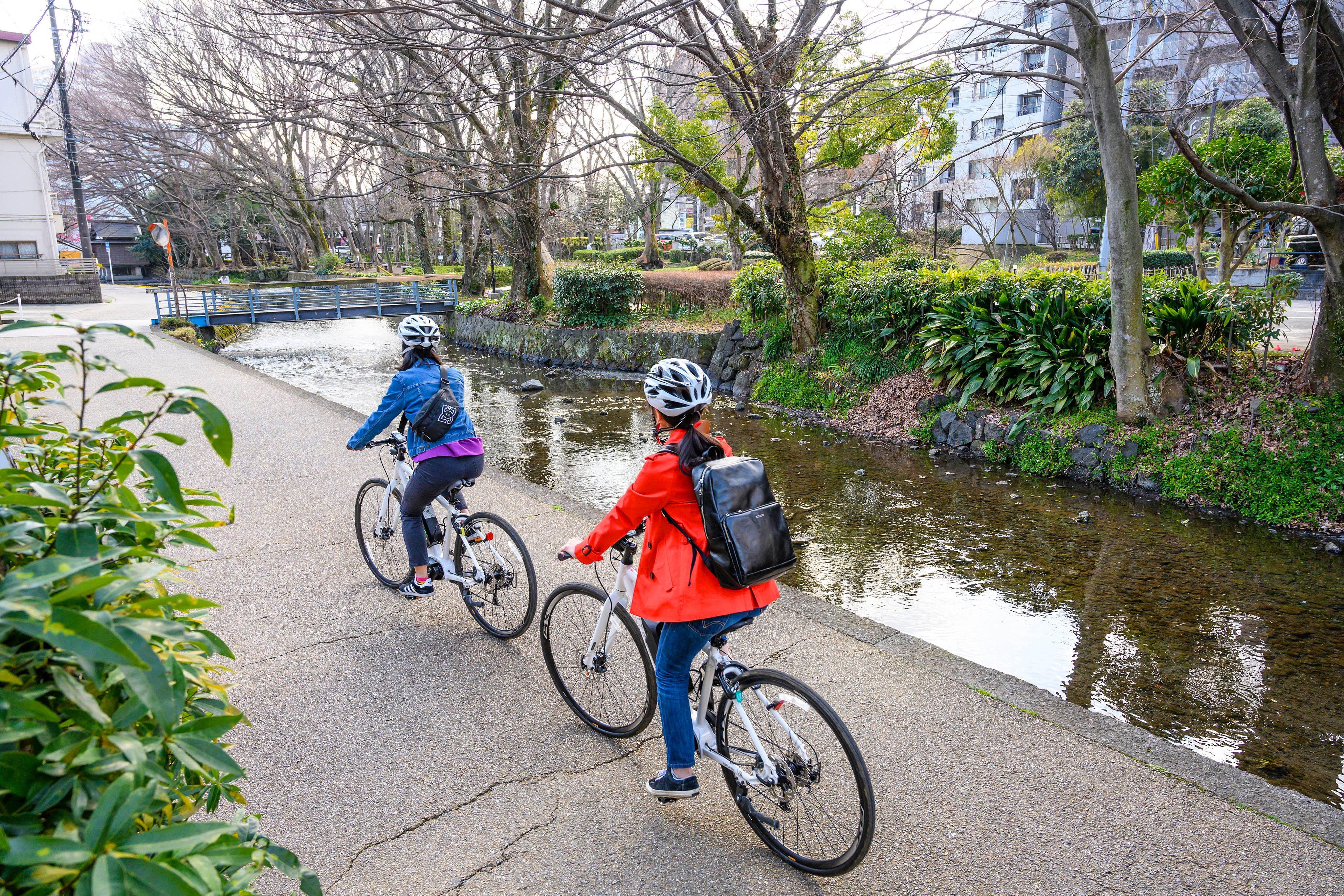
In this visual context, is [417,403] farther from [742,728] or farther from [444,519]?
[742,728]

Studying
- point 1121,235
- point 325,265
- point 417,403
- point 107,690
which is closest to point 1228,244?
point 1121,235

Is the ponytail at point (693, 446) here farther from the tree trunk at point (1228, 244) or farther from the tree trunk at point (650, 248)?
the tree trunk at point (650, 248)

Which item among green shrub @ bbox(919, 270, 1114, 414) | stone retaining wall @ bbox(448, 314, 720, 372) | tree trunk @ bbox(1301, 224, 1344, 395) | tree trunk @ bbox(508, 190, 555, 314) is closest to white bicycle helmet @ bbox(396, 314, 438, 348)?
green shrub @ bbox(919, 270, 1114, 414)

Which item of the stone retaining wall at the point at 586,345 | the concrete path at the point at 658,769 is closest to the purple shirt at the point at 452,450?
the concrete path at the point at 658,769

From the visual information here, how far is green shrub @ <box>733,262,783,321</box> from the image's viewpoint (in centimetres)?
1529

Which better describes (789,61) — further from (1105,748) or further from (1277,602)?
(1105,748)

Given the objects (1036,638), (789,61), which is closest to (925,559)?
(1036,638)

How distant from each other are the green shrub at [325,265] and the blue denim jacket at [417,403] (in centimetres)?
4025

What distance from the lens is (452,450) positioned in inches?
185

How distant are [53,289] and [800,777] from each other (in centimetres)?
4054

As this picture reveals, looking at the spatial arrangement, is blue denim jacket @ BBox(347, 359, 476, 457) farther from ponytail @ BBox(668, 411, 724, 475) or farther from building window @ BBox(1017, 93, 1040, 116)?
building window @ BBox(1017, 93, 1040, 116)

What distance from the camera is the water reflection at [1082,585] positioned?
4.83 meters

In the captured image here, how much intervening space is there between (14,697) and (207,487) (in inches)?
314

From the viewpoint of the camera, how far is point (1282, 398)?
28.4 feet
